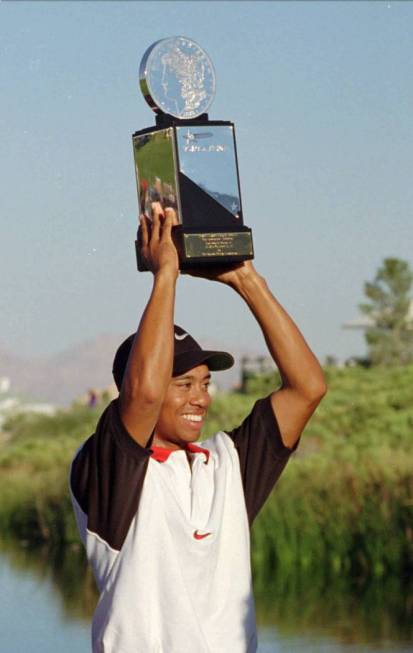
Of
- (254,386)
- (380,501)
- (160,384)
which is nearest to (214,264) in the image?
(160,384)

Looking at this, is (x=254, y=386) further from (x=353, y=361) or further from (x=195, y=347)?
(x=195, y=347)

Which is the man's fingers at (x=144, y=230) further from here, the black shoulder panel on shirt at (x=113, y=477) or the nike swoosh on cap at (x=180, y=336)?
the black shoulder panel on shirt at (x=113, y=477)


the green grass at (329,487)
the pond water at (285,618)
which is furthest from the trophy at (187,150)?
the green grass at (329,487)

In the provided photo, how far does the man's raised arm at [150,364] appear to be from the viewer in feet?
11.3

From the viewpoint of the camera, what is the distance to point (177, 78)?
3.95 m

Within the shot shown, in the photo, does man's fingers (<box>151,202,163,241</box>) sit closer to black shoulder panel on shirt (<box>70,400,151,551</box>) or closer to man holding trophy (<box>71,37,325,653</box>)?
man holding trophy (<box>71,37,325,653</box>)

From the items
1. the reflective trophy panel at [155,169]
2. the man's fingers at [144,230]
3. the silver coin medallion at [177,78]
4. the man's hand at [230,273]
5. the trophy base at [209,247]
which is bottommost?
the man's hand at [230,273]

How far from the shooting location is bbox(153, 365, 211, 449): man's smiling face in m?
3.74

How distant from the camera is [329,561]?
1266 centimetres

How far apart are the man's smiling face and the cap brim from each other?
0.07 feet

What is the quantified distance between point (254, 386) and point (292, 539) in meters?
10.1

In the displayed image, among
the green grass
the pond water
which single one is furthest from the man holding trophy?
the green grass

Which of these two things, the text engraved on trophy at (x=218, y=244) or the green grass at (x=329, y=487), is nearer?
the text engraved on trophy at (x=218, y=244)

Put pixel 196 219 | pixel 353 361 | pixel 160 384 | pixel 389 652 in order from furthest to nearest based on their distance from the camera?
pixel 353 361, pixel 389 652, pixel 196 219, pixel 160 384
